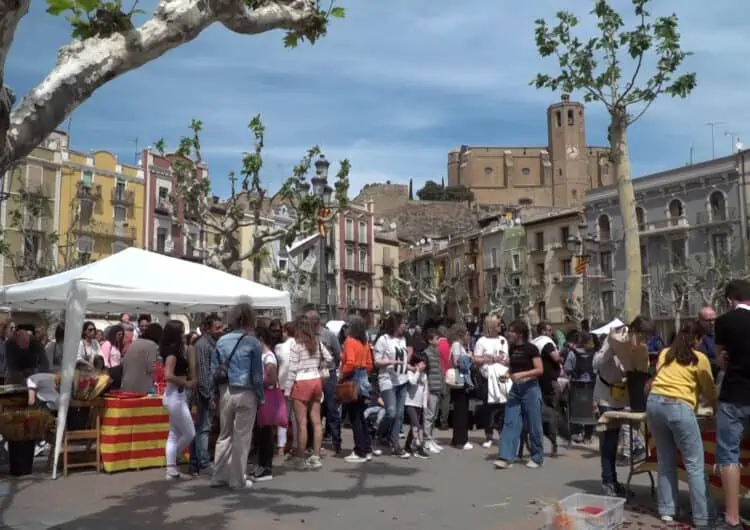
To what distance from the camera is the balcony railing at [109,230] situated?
50.0m

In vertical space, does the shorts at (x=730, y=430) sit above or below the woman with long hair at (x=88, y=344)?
below

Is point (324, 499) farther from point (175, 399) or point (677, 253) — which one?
point (677, 253)

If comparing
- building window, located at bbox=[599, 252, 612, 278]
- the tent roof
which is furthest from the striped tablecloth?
building window, located at bbox=[599, 252, 612, 278]

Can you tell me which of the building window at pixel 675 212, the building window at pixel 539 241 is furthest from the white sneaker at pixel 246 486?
the building window at pixel 539 241

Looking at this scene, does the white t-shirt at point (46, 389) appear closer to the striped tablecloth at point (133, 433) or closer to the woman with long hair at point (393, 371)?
the striped tablecloth at point (133, 433)

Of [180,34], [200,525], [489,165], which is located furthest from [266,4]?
[489,165]

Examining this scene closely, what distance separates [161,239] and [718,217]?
37446 millimetres

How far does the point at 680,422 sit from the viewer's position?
21.0 feet

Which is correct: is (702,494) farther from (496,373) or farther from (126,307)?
(126,307)

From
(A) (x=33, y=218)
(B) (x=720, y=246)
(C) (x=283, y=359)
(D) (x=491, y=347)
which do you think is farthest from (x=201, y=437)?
(B) (x=720, y=246)

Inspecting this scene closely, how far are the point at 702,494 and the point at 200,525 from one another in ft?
13.8

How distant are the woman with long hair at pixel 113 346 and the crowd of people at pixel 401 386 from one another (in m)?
0.50

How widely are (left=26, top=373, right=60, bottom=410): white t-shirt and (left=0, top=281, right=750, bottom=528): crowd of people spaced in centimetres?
9

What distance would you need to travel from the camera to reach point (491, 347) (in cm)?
1130
